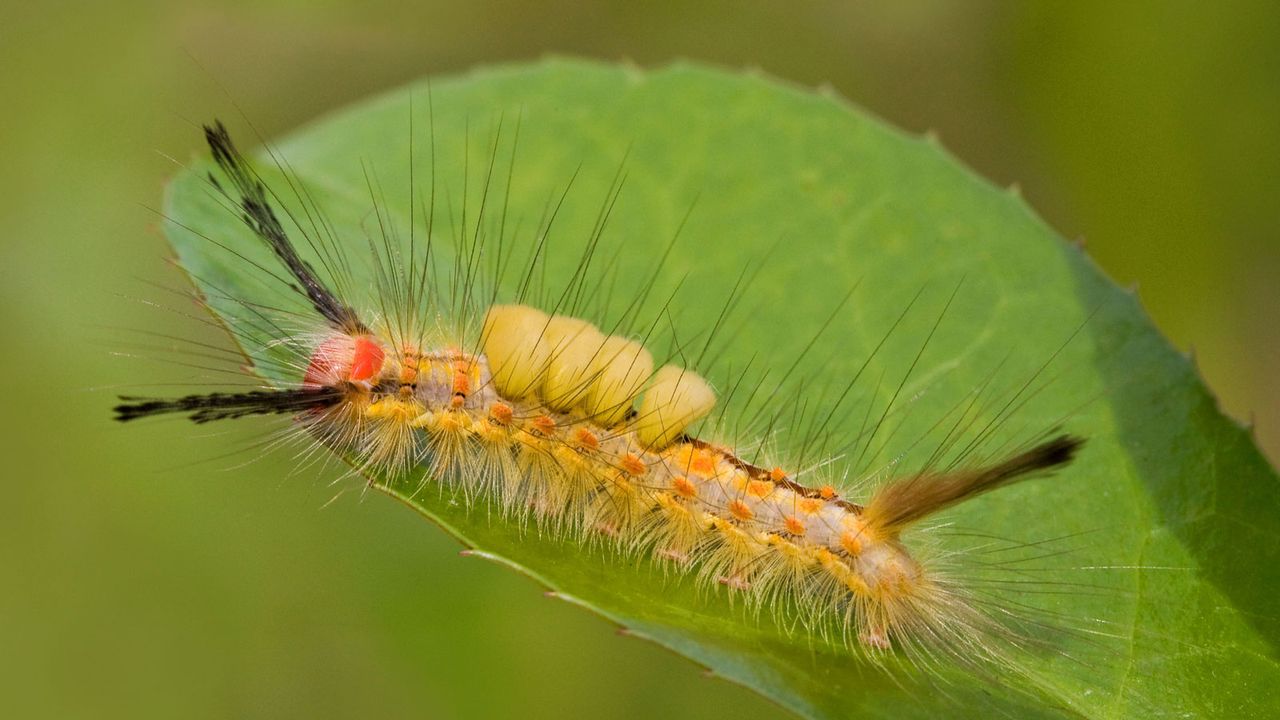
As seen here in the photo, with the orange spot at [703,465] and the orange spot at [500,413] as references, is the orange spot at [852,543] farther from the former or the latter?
the orange spot at [500,413]

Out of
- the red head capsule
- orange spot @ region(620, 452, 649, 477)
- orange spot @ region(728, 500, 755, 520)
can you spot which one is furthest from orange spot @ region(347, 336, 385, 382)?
orange spot @ region(728, 500, 755, 520)

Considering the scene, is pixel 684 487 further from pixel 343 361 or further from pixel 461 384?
pixel 343 361

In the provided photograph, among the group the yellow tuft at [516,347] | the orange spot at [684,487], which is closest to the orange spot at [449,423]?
the yellow tuft at [516,347]

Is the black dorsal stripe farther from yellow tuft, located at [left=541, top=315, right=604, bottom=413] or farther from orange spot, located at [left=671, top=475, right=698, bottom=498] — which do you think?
orange spot, located at [left=671, top=475, right=698, bottom=498]

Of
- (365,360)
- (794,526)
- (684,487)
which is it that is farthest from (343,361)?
(794,526)

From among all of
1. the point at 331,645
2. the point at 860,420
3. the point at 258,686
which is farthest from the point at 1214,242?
the point at 258,686

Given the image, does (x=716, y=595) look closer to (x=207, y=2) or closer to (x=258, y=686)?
(x=258, y=686)
